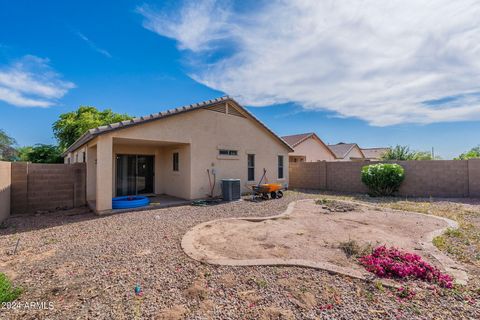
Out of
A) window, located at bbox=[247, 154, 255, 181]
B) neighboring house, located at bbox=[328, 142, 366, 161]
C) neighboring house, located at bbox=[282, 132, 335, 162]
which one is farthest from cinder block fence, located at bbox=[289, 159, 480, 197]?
neighboring house, located at bbox=[328, 142, 366, 161]

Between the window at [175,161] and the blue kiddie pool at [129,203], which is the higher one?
the window at [175,161]

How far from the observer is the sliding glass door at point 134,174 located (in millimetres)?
12336

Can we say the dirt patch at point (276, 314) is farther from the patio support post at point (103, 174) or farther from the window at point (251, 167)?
the window at point (251, 167)

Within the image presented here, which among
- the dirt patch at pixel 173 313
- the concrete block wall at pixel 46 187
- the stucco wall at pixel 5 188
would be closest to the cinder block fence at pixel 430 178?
the dirt patch at pixel 173 313

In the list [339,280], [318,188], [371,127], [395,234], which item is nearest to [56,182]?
[339,280]

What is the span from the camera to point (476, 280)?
12.2 ft

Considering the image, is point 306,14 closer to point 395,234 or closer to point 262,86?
point 262,86

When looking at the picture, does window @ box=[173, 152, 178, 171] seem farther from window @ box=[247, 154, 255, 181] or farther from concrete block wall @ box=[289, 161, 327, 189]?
concrete block wall @ box=[289, 161, 327, 189]

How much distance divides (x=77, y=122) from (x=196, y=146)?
24.4 meters

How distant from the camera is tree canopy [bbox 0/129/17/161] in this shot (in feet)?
113

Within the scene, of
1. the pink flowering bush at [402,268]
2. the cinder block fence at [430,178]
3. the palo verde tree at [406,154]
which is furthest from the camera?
the palo verde tree at [406,154]

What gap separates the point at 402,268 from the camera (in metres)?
3.94

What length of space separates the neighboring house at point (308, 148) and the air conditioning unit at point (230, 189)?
510 inches

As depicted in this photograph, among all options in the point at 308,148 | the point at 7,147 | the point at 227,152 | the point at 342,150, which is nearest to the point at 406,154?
the point at 308,148
